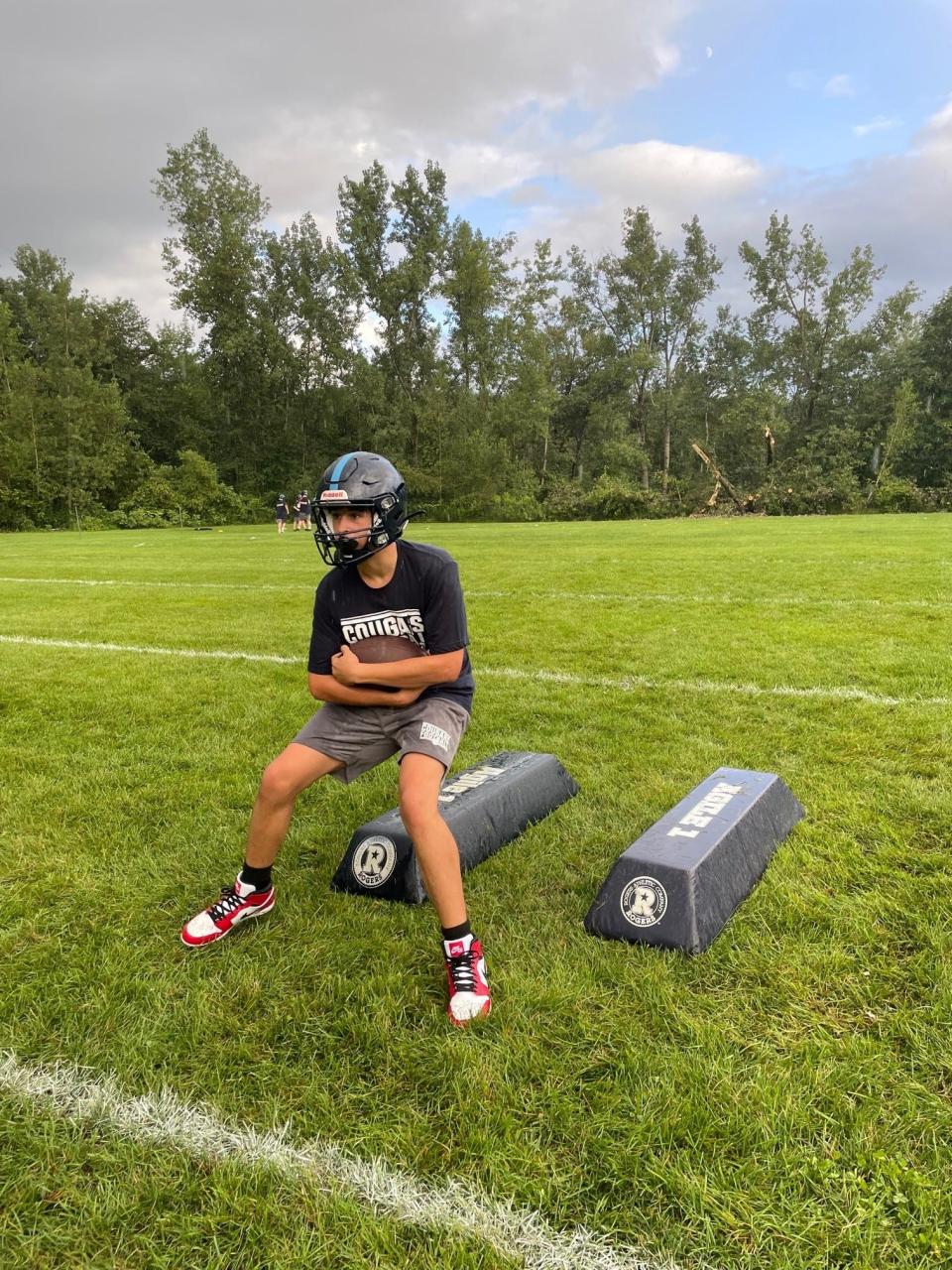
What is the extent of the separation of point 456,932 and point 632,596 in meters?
8.39

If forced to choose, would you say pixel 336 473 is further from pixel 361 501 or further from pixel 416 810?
pixel 416 810

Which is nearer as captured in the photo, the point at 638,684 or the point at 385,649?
the point at 385,649

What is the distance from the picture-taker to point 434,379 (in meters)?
51.3

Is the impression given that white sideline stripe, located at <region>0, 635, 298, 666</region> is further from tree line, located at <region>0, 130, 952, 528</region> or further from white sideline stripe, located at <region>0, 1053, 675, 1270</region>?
tree line, located at <region>0, 130, 952, 528</region>

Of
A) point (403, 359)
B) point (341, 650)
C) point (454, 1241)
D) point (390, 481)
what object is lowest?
point (454, 1241)

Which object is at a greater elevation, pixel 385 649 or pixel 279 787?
pixel 385 649

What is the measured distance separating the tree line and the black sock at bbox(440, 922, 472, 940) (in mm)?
40793

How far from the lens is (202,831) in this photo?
3.83 metres

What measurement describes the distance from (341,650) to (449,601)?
461 mm

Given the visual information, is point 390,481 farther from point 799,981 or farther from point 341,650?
point 799,981

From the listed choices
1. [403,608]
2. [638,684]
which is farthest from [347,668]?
[638,684]

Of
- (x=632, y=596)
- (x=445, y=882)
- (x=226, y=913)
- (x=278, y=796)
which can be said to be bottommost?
(x=226, y=913)

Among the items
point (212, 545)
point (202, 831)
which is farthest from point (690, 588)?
point (212, 545)

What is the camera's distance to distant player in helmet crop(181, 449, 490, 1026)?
278 centimetres
